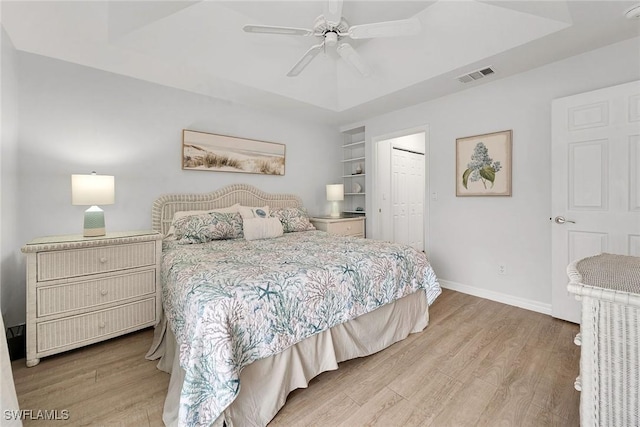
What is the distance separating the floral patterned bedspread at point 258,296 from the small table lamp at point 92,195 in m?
0.60

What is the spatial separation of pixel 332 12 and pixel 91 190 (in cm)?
234

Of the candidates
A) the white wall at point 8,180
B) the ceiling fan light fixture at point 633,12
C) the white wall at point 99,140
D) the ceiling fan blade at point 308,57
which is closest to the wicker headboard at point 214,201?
the white wall at point 99,140

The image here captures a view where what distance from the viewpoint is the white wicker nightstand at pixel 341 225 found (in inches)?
155

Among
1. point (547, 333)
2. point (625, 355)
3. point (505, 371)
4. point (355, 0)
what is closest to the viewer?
point (625, 355)

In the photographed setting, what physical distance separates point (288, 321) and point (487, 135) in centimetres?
297

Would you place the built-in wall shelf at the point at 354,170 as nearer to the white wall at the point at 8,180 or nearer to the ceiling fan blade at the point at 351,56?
the ceiling fan blade at the point at 351,56

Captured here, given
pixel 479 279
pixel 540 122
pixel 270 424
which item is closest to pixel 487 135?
pixel 540 122

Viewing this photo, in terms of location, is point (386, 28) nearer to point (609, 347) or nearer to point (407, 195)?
point (609, 347)

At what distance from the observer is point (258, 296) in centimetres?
138

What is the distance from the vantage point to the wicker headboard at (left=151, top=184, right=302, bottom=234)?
9.69 ft

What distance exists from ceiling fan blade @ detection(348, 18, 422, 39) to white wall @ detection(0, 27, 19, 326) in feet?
8.32

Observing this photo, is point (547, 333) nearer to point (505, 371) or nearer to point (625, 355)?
point (505, 371)

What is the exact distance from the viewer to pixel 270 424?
1.39 meters

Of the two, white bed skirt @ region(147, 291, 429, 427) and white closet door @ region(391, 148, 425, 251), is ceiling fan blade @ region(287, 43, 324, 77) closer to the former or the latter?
white bed skirt @ region(147, 291, 429, 427)
